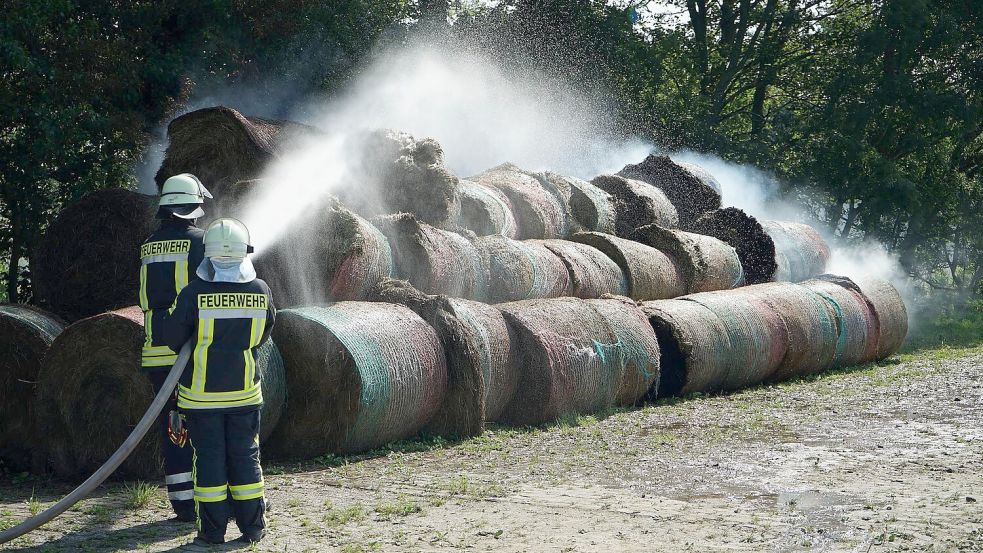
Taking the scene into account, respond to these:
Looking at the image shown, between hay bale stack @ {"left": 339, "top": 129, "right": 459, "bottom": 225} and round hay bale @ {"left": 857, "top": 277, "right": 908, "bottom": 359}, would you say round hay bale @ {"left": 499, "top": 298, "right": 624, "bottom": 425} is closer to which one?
hay bale stack @ {"left": 339, "top": 129, "right": 459, "bottom": 225}

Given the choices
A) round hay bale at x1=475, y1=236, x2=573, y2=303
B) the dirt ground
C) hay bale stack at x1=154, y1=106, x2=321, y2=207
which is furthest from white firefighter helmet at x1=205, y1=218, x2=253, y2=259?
round hay bale at x1=475, y1=236, x2=573, y2=303

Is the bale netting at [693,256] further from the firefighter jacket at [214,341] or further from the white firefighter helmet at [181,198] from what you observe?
the firefighter jacket at [214,341]

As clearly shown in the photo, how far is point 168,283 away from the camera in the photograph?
7.13 m

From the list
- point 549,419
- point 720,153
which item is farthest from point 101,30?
point 720,153

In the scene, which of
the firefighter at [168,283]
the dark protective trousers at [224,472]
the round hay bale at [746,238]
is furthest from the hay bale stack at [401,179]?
the round hay bale at [746,238]

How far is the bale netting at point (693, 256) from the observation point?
14.5 m

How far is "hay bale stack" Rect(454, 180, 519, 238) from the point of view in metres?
12.5

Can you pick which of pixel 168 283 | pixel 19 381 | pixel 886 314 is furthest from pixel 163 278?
pixel 886 314

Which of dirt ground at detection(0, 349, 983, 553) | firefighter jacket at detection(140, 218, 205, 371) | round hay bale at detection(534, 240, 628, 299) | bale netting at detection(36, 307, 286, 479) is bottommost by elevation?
dirt ground at detection(0, 349, 983, 553)

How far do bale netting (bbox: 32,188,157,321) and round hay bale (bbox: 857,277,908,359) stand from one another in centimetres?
1100

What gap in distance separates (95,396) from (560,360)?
4.36 metres

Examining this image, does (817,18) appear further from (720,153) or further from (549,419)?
(549,419)

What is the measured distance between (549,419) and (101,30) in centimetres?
700

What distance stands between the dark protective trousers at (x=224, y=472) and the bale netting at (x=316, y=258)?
314cm
